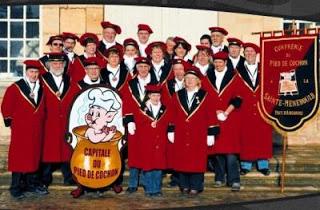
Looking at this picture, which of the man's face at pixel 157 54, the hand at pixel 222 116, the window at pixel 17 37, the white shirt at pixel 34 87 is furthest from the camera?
the window at pixel 17 37

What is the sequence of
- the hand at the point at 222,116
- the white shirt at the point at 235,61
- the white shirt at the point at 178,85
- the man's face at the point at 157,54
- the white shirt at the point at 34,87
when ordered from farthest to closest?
the white shirt at the point at 235,61, the hand at the point at 222,116, the man's face at the point at 157,54, the white shirt at the point at 178,85, the white shirt at the point at 34,87

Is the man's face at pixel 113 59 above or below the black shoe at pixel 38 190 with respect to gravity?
above

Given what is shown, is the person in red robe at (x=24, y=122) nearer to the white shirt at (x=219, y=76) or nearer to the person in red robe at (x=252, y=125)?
the white shirt at (x=219, y=76)

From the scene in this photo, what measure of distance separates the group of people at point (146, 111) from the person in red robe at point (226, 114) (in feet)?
0.04

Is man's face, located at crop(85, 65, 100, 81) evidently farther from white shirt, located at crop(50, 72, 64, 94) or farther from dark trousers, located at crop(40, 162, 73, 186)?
dark trousers, located at crop(40, 162, 73, 186)

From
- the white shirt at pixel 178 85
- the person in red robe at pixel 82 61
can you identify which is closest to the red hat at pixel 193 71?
the white shirt at pixel 178 85

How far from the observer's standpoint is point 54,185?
27.3 feet

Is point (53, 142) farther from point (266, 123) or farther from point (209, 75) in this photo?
point (266, 123)

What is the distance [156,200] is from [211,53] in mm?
2159

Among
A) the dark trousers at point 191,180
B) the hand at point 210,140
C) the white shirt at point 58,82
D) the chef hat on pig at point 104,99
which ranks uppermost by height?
the white shirt at point 58,82

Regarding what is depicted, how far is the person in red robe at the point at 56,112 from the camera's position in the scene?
7988mm

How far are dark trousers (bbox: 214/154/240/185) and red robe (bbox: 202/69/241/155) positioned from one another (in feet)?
0.35

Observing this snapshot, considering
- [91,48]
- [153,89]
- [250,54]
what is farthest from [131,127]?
[250,54]

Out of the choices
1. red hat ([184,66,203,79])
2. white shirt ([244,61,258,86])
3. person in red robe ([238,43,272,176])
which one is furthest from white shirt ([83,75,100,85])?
white shirt ([244,61,258,86])
